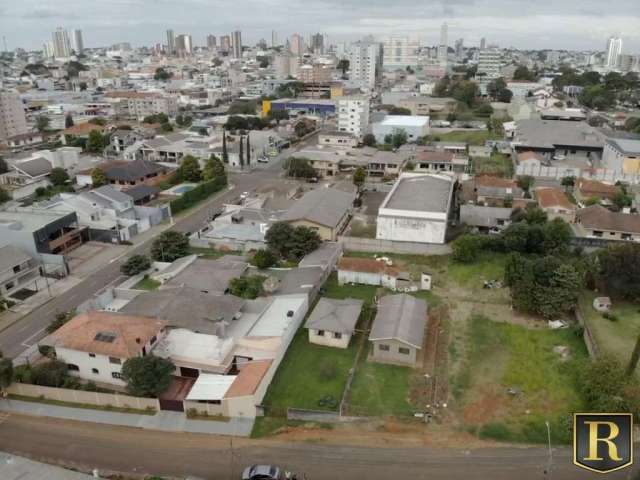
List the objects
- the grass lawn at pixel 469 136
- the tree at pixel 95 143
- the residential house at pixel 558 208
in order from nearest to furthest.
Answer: the residential house at pixel 558 208 → the tree at pixel 95 143 → the grass lawn at pixel 469 136

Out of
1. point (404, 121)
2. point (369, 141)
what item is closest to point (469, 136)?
point (404, 121)

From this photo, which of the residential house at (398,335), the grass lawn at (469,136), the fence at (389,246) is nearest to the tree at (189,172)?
the fence at (389,246)

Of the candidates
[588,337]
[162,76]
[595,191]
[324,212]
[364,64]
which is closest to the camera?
[588,337]

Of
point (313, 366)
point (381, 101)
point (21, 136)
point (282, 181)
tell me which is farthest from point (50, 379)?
point (381, 101)

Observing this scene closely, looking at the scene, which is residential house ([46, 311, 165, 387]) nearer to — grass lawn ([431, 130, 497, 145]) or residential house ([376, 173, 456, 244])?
residential house ([376, 173, 456, 244])

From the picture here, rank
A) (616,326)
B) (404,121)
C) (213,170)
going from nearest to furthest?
(616,326) < (213,170) < (404,121)

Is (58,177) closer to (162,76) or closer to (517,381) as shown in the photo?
(517,381)

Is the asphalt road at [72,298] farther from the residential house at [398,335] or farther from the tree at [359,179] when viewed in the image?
the residential house at [398,335]
